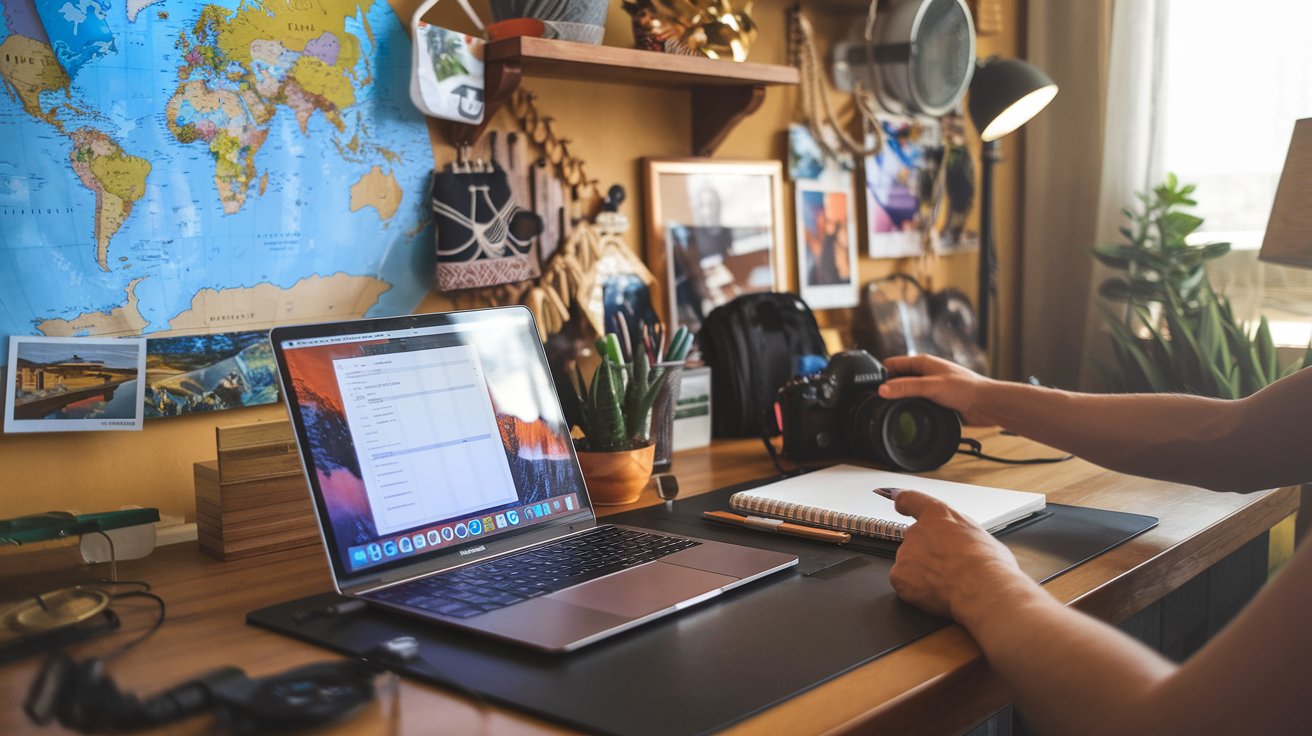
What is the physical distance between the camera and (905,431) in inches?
58.4

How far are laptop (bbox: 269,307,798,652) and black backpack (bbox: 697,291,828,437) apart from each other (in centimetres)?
59

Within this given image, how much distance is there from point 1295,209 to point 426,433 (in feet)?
Answer: 5.37

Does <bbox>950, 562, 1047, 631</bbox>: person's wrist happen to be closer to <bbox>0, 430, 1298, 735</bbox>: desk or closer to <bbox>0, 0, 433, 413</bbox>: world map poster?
<bbox>0, 430, 1298, 735</bbox>: desk

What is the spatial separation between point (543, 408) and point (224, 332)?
406mm

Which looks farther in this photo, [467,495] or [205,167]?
[205,167]

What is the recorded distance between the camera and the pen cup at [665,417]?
1451mm

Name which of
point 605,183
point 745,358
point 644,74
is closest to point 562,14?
point 644,74

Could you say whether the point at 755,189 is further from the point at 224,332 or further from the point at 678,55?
the point at 224,332

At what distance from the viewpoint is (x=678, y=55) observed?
5.17 feet

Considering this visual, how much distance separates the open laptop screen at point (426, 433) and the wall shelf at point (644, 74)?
40cm

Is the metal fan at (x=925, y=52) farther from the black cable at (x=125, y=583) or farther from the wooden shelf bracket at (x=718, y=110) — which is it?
the black cable at (x=125, y=583)

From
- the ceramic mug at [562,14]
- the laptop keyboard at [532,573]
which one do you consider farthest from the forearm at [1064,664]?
the ceramic mug at [562,14]

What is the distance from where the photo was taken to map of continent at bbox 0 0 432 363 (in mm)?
1115

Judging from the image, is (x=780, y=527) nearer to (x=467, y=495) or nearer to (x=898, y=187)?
(x=467, y=495)
